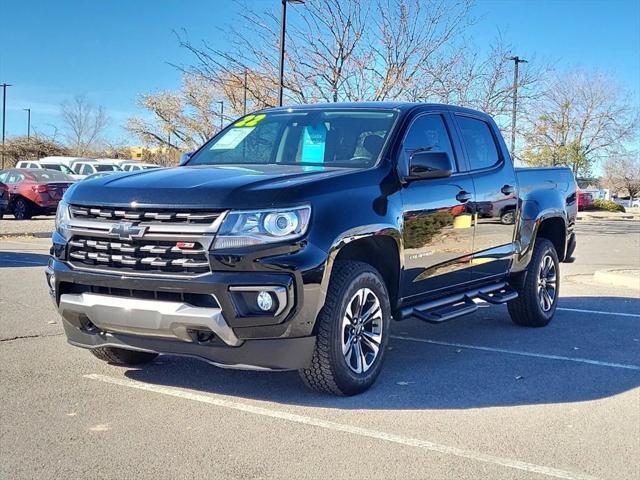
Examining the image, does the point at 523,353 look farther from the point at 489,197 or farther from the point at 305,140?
the point at 305,140

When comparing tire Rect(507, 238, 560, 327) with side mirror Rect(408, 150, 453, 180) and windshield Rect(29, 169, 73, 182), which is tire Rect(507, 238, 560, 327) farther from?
windshield Rect(29, 169, 73, 182)

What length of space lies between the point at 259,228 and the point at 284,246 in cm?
18

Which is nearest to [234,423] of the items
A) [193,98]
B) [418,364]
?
[418,364]

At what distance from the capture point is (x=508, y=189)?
6.86 m

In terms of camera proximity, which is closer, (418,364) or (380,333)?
(380,333)

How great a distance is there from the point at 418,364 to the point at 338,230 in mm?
1720

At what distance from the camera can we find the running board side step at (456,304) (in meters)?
5.54

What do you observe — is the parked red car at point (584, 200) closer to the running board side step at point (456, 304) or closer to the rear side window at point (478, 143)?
the rear side window at point (478, 143)

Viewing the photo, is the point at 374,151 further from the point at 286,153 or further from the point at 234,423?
the point at 234,423

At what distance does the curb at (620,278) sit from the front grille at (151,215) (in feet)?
26.1

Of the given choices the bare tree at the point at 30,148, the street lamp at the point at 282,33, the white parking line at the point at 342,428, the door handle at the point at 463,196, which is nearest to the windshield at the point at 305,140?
the door handle at the point at 463,196

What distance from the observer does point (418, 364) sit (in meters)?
5.82

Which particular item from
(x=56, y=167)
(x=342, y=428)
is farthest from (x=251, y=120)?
(x=56, y=167)

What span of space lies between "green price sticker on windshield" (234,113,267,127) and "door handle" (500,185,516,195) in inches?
87.1
